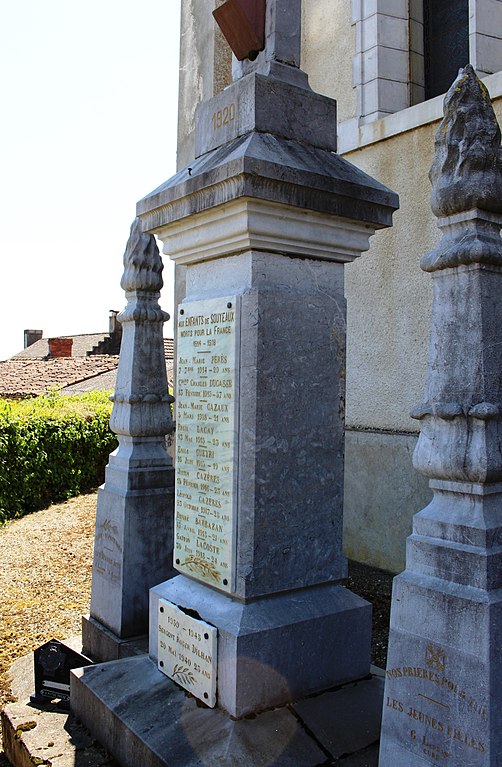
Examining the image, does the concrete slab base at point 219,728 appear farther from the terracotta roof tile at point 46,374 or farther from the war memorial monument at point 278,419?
the terracotta roof tile at point 46,374

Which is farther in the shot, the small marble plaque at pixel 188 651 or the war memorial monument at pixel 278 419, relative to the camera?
the small marble plaque at pixel 188 651

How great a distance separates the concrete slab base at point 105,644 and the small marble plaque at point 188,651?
2.56 feet

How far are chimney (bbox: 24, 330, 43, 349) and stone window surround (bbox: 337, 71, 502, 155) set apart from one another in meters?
27.8

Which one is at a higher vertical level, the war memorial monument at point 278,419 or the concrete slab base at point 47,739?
the war memorial monument at point 278,419

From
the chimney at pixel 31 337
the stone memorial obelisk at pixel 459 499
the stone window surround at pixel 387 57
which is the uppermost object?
the stone window surround at pixel 387 57

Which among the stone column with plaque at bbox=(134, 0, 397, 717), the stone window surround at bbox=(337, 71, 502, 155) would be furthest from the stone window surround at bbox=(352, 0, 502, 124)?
the stone column with plaque at bbox=(134, 0, 397, 717)

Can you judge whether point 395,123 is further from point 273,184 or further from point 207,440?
point 207,440

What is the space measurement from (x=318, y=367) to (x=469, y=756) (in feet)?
5.18

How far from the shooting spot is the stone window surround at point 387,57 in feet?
20.5

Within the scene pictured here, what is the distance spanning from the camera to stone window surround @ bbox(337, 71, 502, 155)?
17.4 ft

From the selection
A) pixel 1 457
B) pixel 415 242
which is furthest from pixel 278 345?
pixel 1 457

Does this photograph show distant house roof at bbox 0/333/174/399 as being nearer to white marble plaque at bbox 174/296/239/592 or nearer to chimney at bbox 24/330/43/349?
white marble plaque at bbox 174/296/239/592

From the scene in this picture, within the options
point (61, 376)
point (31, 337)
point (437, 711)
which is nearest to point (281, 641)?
point (437, 711)

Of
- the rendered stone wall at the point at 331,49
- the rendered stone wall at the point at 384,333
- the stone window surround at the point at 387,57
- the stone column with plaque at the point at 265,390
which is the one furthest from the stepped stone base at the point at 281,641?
the rendered stone wall at the point at 331,49
